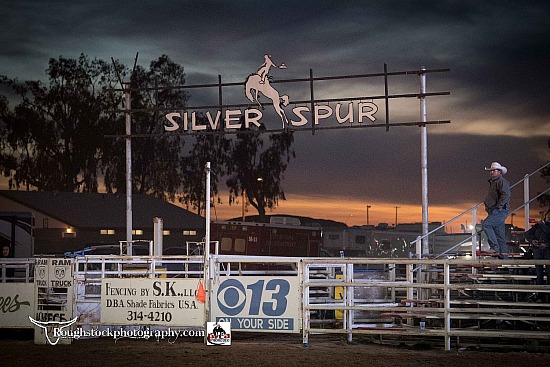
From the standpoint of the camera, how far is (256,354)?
13.0 m

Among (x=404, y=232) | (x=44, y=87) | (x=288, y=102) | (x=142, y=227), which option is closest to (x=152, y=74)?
(x=44, y=87)

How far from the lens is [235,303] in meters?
13.9

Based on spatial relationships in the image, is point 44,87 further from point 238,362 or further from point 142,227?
point 238,362

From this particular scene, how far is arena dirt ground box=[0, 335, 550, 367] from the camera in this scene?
12.1 metres

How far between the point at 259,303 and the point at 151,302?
1.96 meters

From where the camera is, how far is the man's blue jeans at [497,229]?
679 inches

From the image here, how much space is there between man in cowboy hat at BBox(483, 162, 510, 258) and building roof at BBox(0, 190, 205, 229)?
3342cm

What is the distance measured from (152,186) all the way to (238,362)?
161 feet

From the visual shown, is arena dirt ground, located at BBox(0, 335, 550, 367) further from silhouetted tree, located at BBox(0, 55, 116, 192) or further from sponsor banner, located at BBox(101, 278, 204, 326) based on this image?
silhouetted tree, located at BBox(0, 55, 116, 192)

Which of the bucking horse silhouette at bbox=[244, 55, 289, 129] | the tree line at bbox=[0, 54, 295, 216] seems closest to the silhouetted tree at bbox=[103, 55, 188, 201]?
the tree line at bbox=[0, 54, 295, 216]

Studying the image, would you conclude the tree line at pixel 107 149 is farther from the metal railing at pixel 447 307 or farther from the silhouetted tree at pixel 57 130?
the metal railing at pixel 447 307

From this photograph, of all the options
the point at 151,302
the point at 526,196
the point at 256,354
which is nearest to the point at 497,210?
the point at 526,196

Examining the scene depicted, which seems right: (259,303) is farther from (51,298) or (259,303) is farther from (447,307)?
(51,298)

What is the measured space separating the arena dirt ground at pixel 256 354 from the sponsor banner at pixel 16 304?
1.55ft
